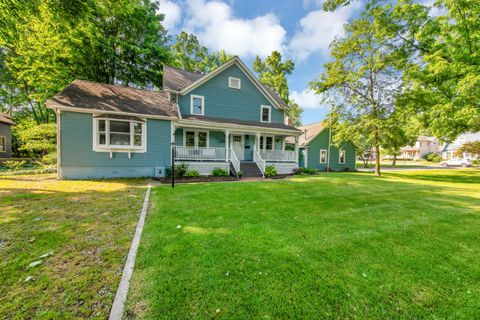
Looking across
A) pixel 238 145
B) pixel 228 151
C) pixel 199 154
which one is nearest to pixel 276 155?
pixel 238 145

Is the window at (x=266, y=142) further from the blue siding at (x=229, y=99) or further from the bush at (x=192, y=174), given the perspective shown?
the bush at (x=192, y=174)

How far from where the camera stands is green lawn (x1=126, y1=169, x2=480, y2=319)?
1.99m

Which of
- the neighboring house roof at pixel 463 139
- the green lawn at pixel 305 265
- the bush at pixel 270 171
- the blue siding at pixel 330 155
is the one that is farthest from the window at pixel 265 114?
the neighboring house roof at pixel 463 139

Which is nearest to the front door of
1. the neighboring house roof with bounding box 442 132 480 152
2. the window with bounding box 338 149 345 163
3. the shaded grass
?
the shaded grass

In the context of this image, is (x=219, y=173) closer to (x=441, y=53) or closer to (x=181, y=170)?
(x=181, y=170)

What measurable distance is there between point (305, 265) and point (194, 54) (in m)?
30.4

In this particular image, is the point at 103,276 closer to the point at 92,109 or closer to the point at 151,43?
the point at 92,109

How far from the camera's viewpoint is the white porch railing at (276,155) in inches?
573

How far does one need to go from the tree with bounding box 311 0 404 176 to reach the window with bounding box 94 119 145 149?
16139 millimetres

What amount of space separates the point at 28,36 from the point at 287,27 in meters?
19.0

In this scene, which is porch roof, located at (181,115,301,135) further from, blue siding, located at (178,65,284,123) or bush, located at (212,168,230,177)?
bush, located at (212,168,230,177)

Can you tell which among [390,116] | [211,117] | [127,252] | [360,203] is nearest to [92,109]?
[211,117]

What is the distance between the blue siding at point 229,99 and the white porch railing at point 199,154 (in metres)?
3.13

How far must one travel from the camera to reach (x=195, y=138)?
1392 cm
